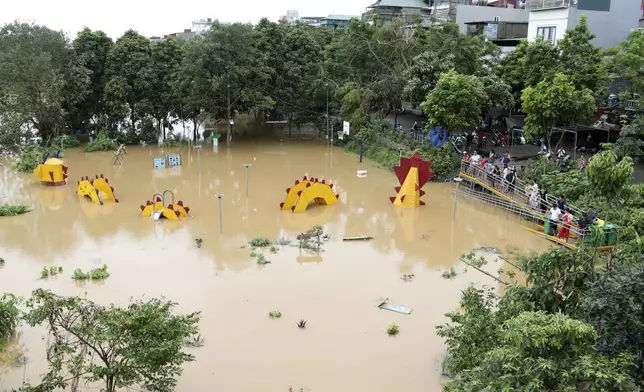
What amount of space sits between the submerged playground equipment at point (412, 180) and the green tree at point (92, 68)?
18626 millimetres

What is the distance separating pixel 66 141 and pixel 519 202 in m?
23.3

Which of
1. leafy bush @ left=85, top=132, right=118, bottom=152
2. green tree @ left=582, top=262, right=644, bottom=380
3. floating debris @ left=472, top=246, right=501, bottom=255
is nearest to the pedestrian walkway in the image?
floating debris @ left=472, top=246, right=501, bottom=255

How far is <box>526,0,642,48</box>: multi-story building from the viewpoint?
85.8 feet

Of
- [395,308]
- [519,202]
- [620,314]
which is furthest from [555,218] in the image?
[620,314]

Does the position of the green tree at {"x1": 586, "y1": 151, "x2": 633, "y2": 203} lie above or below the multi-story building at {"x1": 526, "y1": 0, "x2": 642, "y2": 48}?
below

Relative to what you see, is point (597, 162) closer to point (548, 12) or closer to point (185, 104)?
point (548, 12)

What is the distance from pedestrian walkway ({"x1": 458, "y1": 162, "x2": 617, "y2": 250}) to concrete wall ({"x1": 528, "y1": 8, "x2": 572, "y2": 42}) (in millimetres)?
9507

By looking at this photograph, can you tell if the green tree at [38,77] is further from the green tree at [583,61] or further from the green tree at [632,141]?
the green tree at [632,141]

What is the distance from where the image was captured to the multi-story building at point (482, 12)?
1540 inches

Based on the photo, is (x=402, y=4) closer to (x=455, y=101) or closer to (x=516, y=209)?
(x=455, y=101)

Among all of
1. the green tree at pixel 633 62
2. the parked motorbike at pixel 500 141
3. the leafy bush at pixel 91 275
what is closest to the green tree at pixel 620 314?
the leafy bush at pixel 91 275

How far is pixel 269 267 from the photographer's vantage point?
14.5 meters

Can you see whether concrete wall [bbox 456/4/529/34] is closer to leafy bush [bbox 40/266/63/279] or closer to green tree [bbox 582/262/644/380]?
leafy bush [bbox 40/266/63/279]

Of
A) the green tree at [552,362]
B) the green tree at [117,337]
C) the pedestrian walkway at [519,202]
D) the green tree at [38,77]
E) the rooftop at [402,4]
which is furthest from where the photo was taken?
the rooftop at [402,4]
